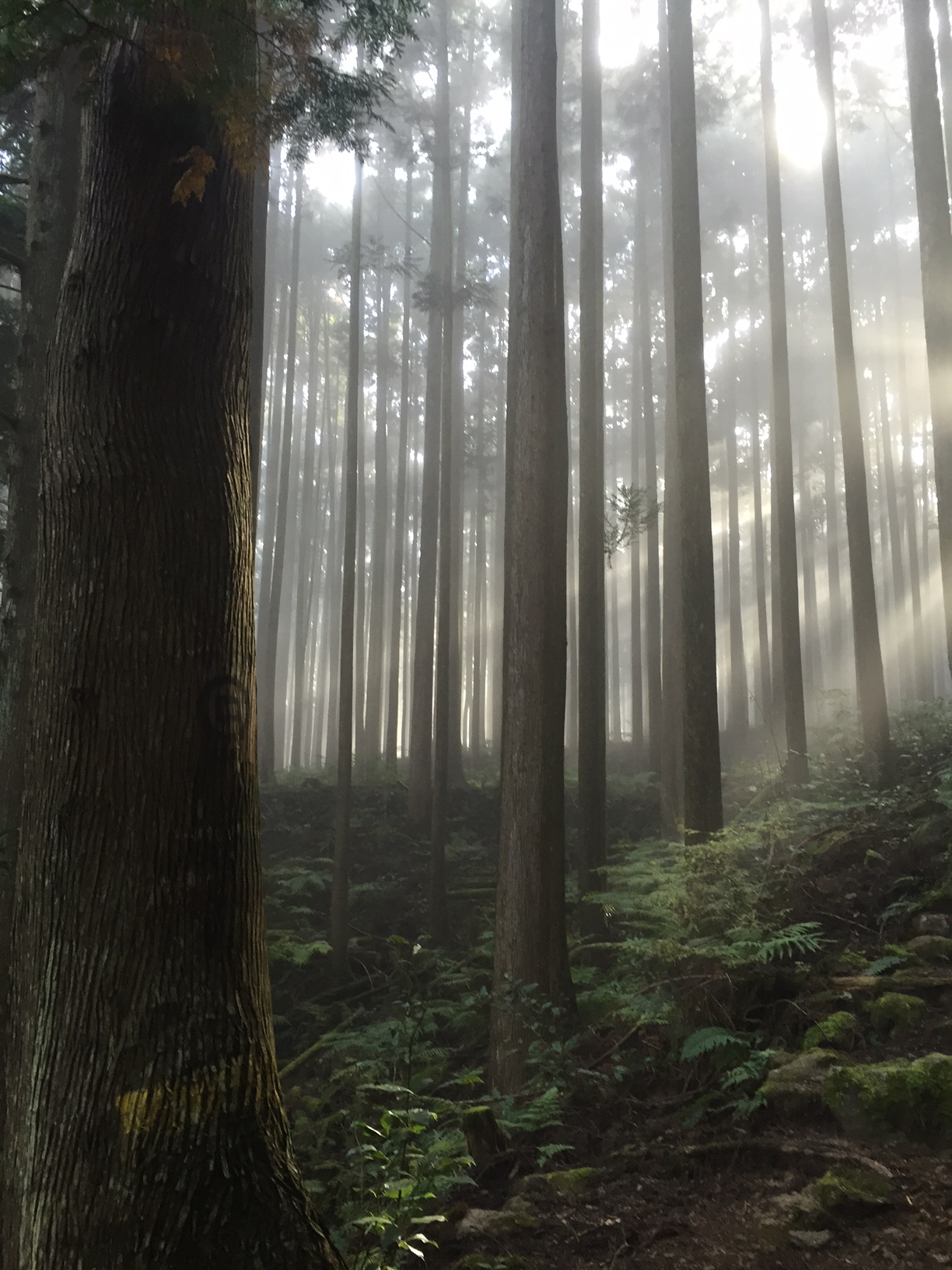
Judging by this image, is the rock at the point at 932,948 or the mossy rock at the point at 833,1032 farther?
the rock at the point at 932,948

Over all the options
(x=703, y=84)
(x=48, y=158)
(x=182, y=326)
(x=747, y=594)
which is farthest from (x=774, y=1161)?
(x=747, y=594)

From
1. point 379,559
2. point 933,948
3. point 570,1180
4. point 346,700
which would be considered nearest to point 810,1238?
point 570,1180

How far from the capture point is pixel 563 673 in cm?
718

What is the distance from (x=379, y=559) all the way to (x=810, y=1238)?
20567mm

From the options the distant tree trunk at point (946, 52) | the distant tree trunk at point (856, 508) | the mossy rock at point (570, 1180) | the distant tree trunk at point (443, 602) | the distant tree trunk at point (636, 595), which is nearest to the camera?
the mossy rock at point (570, 1180)

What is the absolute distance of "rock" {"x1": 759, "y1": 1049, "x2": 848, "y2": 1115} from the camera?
476 centimetres

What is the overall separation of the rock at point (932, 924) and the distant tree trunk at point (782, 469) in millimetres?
5934

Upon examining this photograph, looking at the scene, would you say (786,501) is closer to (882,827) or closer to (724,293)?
(882,827)

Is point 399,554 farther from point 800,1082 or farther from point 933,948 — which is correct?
point 800,1082

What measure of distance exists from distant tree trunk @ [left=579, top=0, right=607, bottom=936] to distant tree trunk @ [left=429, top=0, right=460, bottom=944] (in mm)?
2037

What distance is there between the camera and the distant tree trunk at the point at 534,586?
681cm

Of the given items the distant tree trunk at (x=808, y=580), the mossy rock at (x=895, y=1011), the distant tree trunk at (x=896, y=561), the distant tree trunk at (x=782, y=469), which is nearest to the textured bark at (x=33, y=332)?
the mossy rock at (x=895, y=1011)

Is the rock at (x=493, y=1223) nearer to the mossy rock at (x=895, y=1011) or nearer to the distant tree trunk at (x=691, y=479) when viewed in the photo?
the mossy rock at (x=895, y=1011)

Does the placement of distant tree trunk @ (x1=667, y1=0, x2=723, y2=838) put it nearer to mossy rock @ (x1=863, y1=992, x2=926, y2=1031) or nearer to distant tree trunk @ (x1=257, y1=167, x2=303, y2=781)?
mossy rock @ (x1=863, y1=992, x2=926, y2=1031)
